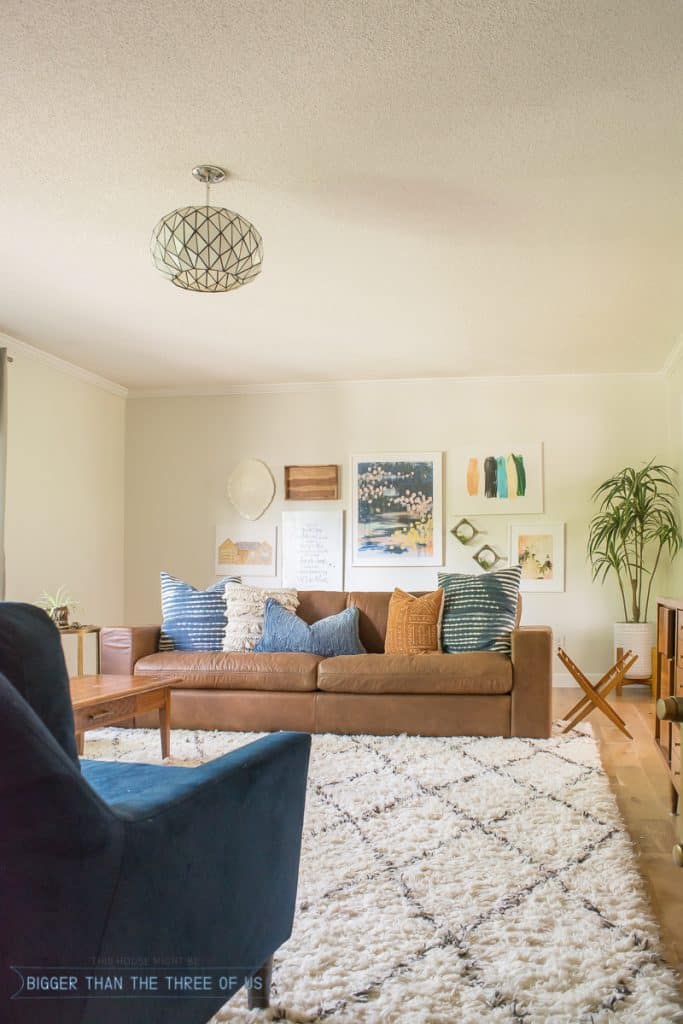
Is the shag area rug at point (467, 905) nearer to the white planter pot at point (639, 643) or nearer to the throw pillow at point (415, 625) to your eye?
the throw pillow at point (415, 625)

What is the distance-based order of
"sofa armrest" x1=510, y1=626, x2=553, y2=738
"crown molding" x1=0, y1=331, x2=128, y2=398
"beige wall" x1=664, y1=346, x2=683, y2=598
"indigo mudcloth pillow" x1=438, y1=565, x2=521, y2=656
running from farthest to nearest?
"beige wall" x1=664, y1=346, x2=683, y2=598 < "crown molding" x1=0, y1=331, x2=128, y2=398 < "indigo mudcloth pillow" x1=438, y1=565, x2=521, y2=656 < "sofa armrest" x1=510, y1=626, x2=553, y2=738

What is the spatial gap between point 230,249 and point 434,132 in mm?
908

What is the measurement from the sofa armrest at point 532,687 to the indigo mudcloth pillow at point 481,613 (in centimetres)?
25

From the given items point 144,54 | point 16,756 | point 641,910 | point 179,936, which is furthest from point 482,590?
point 16,756

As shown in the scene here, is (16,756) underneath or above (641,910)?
above

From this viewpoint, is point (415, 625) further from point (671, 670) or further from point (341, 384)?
point (341, 384)

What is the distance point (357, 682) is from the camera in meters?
4.73

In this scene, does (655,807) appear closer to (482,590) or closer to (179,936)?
(482,590)

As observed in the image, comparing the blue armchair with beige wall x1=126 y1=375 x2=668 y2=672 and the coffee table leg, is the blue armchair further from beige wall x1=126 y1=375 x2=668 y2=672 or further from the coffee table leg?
beige wall x1=126 y1=375 x2=668 y2=672

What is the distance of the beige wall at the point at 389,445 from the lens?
6.94 metres

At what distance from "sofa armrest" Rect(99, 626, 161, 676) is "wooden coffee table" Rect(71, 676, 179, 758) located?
64 cm

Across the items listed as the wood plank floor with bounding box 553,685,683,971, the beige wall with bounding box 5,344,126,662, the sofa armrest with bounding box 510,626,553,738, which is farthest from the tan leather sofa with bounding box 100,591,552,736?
the beige wall with bounding box 5,344,126,662

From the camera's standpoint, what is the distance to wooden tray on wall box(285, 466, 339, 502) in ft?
24.1

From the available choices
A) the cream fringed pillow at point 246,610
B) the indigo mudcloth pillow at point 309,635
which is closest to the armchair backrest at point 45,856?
the indigo mudcloth pillow at point 309,635
